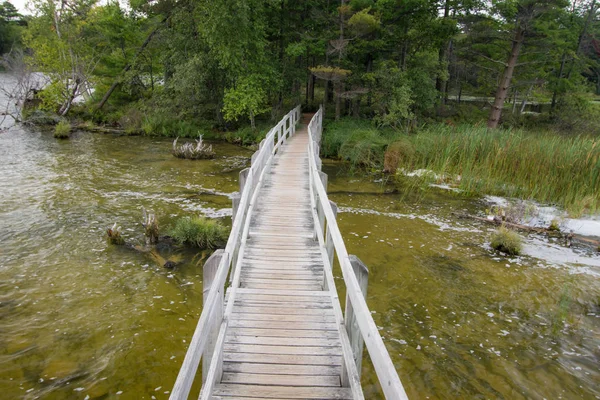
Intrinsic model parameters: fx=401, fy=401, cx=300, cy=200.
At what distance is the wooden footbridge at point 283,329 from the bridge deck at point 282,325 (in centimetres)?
1

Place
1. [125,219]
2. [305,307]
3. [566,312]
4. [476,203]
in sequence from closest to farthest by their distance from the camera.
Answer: [305,307], [566,312], [125,219], [476,203]

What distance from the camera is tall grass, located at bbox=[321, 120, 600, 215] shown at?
1296 centimetres

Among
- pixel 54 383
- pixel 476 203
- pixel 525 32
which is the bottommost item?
pixel 54 383

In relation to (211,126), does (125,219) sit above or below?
below

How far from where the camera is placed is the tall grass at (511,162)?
12961 mm

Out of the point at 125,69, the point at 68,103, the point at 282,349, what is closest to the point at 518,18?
the point at 282,349

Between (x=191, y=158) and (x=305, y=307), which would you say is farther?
(x=191, y=158)

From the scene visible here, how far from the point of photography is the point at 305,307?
208 inches

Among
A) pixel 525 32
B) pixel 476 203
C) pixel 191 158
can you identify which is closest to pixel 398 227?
pixel 476 203

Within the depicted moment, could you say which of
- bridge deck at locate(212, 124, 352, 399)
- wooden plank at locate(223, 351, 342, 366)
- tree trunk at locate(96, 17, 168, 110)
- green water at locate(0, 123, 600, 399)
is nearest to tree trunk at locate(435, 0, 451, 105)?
green water at locate(0, 123, 600, 399)

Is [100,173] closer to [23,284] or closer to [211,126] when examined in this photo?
[23,284]

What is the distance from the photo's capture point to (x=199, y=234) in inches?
389

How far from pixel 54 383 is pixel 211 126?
2321cm

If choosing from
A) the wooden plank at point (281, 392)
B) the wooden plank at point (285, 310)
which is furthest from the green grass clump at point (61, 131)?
the wooden plank at point (281, 392)
